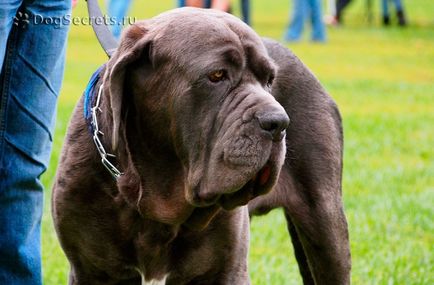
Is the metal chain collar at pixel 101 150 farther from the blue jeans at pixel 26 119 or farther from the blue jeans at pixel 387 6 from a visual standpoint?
the blue jeans at pixel 387 6

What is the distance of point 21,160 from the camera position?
170 inches

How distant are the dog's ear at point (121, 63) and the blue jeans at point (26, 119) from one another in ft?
1.73

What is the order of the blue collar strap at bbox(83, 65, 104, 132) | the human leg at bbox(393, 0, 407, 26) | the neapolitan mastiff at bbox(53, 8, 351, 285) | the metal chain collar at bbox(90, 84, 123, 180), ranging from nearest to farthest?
the neapolitan mastiff at bbox(53, 8, 351, 285), the metal chain collar at bbox(90, 84, 123, 180), the blue collar strap at bbox(83, 65, 104, 132), the human leg at bbox(393, 0, 407, 26)

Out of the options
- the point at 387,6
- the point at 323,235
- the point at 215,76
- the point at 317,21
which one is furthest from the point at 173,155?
the point at 387,6

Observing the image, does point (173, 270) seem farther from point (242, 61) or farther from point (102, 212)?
point (242, 61)

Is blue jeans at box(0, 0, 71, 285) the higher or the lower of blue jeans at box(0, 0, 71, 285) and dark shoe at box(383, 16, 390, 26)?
the higher

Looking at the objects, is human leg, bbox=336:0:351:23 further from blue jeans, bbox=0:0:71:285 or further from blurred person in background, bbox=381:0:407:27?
blue jeans, bbox=0:0:71:285

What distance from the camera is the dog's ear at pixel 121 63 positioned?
362cm

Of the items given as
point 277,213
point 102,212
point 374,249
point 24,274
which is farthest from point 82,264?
point 277,213

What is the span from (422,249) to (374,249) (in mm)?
303

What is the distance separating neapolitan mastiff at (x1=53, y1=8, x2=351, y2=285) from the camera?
3479 mm

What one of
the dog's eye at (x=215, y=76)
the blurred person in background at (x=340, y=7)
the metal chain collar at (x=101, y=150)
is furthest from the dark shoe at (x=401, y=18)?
the dog's eye at (x=215, y=76)

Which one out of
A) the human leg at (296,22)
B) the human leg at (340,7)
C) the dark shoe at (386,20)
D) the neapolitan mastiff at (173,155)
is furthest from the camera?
the human leg at (340,7)


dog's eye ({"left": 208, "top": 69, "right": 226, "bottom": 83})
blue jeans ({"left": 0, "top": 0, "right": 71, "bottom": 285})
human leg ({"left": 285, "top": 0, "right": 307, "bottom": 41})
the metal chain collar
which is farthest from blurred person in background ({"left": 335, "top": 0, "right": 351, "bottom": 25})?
dog's eye ({"left": 208, "top": 69, "right": 226, "bottom": 83})
